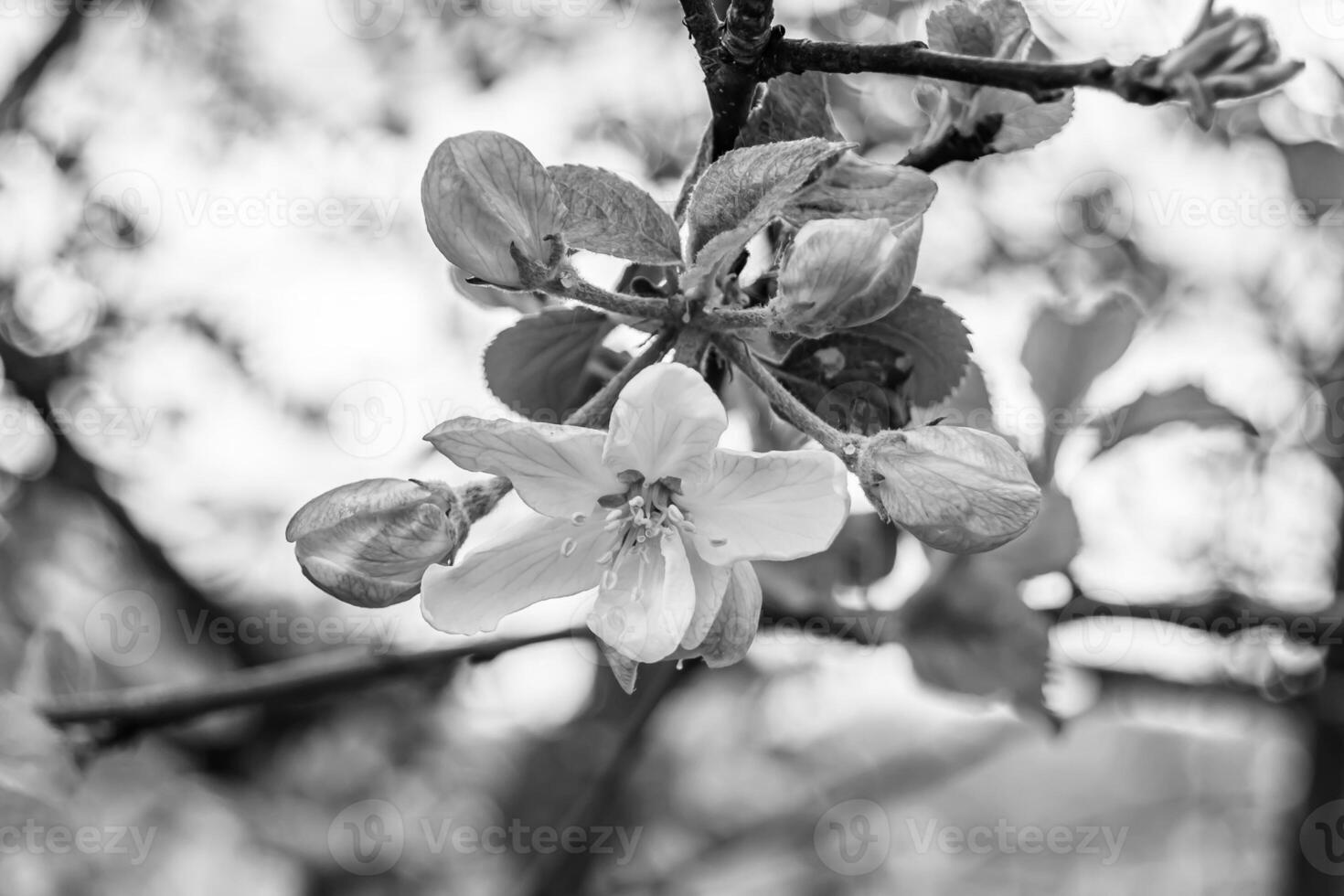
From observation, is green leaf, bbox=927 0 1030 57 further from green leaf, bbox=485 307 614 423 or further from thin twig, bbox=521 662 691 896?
thin twig, bbox=521 662 691 896

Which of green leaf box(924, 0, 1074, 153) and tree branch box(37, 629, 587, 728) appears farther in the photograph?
tree branch box(37, 629, 587, 728)

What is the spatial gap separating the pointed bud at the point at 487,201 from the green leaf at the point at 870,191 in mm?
164

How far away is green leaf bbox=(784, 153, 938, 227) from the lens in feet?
2.14

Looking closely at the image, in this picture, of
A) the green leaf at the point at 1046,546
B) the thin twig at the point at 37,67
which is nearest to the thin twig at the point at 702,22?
the green leaf at the point at 1046,546

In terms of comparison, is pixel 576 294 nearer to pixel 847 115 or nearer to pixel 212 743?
pixel 847 115

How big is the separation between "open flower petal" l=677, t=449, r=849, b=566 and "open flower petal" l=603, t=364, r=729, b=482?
18 millimetres

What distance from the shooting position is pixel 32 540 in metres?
2.62

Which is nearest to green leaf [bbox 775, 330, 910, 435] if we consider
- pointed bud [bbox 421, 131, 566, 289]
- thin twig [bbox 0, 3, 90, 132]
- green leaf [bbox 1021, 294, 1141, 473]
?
pointed bud [bbox 421, 131, 566, 289]

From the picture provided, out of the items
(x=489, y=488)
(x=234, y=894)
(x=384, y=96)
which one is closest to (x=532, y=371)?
(x=489, y=488)

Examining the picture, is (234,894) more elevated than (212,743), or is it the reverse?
(212,743)

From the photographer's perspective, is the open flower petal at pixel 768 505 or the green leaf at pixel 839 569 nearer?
the open flower petal at pixel 768 505

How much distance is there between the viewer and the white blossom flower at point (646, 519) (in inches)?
23.5

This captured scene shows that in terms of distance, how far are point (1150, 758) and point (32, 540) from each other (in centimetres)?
517

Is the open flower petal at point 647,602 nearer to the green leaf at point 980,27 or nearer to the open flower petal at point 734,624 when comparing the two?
the open flower petal at point 734,624
